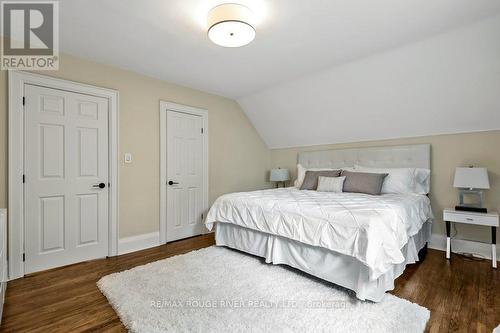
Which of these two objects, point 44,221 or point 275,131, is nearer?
point 44,221

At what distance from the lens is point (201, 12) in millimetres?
2041

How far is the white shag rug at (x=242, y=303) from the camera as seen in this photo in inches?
63.2

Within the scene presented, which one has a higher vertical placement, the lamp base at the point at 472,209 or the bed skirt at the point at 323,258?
the lamp base at the point at 472,209

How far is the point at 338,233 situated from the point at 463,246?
2190 mm

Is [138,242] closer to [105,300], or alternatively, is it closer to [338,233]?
[105,300]

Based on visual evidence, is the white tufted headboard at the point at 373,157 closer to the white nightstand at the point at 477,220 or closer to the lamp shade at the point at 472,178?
the lamp shade at the point at 472,178

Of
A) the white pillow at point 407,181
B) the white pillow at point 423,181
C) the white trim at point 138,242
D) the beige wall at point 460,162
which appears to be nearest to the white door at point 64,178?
the white trim at point 138,242

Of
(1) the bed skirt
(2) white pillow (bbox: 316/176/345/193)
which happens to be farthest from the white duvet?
(2) white pillow (bbox: 316/176/345/193)

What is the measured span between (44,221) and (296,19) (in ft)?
10.7

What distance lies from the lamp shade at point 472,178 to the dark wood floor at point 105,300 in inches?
33.8

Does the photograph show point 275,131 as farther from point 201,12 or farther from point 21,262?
point 21,262

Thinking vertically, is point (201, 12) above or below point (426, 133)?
above

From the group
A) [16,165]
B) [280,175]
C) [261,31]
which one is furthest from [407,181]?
[16,165]

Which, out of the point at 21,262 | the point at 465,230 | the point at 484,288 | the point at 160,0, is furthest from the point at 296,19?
the point at 21,262
